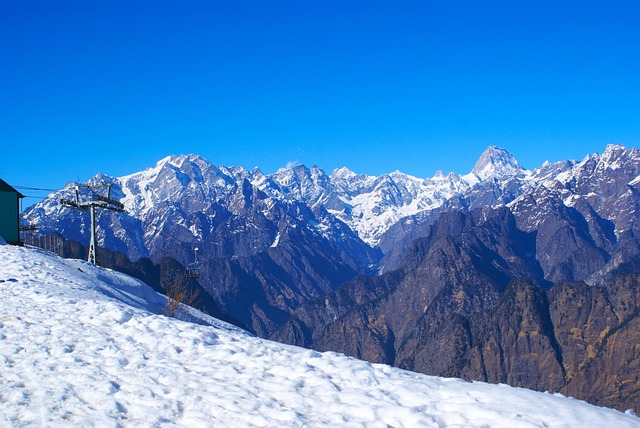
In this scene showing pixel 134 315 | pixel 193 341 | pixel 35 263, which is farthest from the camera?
pixel 35 263

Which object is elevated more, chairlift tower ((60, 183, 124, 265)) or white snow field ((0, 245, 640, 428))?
chairlift tower ((60, 183, 124, 265))

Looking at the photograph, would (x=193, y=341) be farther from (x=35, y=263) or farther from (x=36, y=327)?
(x=35, y=263)

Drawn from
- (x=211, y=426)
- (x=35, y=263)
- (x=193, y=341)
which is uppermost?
(x=35, y=263)

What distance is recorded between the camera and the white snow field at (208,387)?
13891 millimetres

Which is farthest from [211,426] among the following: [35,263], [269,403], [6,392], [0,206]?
[0,206]

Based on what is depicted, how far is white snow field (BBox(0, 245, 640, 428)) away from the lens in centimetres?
1389

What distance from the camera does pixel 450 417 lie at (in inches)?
551

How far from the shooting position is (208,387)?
15.7m

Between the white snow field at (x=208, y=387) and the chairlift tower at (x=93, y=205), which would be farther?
the chairlift tower at (x=93, y=205)

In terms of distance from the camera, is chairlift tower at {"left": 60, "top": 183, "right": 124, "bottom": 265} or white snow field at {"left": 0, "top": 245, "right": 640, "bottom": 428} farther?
chairlift tower at {"left": 60, "top": 183, "right": 124, "bottom": 265}

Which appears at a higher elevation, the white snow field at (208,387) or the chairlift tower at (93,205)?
the chairlift tower at (93,205)

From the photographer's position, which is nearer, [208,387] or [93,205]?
[208,387]

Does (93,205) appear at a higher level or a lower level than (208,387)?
higher

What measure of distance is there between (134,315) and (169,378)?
231 inches
